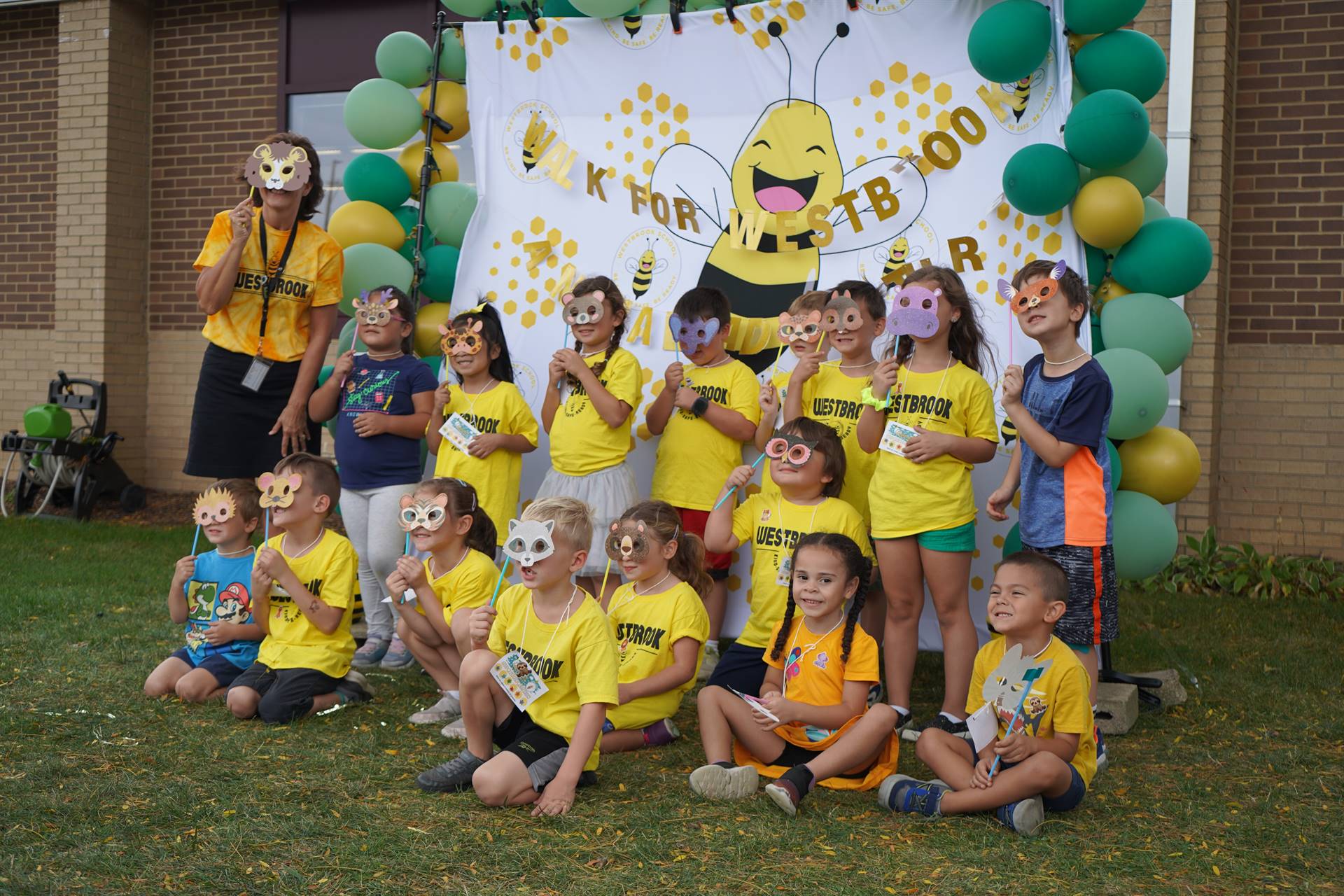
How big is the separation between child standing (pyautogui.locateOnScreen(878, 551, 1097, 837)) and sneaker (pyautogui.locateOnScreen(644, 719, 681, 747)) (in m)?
0.81

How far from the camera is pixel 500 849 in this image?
2.83 m

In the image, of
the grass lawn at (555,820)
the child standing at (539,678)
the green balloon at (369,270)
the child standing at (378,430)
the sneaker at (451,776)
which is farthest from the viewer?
the green balloon at (369,270)

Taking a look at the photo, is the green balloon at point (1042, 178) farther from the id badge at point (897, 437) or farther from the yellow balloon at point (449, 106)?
the yellow balloon at point (449, 106)

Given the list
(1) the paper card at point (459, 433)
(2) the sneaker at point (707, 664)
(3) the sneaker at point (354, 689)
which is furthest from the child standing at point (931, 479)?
(3) the sneaker at point (354, 689)

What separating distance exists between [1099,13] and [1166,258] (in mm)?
848

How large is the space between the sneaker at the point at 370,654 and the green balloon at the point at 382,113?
7.15 ft

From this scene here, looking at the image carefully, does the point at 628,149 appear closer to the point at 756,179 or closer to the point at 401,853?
the point at 756,179

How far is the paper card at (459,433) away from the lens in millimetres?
4547

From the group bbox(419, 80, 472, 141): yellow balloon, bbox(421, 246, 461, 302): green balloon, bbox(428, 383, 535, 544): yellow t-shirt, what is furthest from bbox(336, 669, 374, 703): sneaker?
bbox(419, 80, 472, 141): yellow balloon

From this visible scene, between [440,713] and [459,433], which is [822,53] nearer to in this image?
[459,433]

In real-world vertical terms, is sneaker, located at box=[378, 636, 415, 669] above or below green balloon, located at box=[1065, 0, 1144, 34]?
below

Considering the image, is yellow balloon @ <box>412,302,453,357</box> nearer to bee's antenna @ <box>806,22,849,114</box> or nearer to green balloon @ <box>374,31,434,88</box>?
green balloon @ <box>374,31,434,88</box>

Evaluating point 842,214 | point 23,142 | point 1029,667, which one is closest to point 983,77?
point 842,214

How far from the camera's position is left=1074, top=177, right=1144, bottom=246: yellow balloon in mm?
4031
